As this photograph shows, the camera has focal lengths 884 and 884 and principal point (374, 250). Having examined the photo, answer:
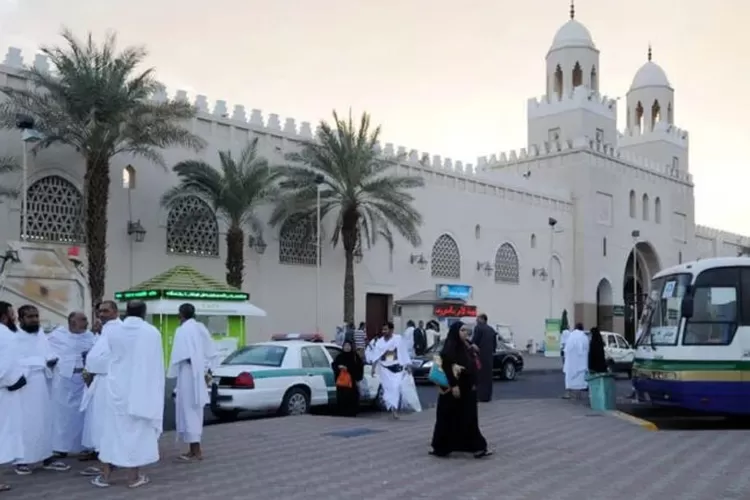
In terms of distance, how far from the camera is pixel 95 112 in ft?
77.2

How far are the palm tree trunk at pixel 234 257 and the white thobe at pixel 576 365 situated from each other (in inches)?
516

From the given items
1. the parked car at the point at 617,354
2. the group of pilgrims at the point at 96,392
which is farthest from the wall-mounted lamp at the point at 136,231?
the group of pilgrims at the point at 96,392

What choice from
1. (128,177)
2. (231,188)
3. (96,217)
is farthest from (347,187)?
(96,217)

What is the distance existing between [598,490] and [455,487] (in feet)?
4.36

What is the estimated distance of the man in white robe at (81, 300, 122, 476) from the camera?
8406 mm

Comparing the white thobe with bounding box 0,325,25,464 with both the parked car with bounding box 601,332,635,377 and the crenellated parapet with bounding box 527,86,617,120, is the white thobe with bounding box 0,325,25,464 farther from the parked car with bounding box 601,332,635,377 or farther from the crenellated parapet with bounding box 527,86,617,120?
the crenellated parapet with bounding box 527,86,617,120

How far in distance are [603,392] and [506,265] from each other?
91.3 ft

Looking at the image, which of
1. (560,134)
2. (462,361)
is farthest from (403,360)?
(560,134)

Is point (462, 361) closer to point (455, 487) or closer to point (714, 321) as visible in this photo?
point (455, 487)

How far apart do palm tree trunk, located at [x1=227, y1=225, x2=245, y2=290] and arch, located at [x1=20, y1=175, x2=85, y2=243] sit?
186 inches

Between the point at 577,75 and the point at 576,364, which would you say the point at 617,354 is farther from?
the point at 577,75

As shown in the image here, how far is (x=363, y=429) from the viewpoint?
12695mm

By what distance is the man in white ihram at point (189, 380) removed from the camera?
9711 millimetres

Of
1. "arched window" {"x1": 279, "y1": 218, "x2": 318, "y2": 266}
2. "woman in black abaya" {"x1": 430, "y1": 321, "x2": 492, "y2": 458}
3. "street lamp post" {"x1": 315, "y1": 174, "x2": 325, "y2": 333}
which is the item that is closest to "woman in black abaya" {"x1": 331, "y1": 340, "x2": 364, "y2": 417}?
"woman in black abaya" {"x1": 430, "y1": 321, "x2": 492, "y2": 458}
